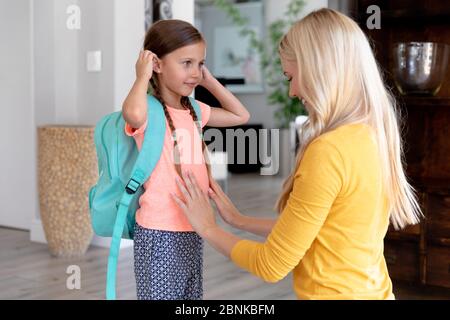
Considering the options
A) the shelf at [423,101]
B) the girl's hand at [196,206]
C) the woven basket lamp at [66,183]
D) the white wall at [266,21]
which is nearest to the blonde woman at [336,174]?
the girl's hand at [196,206]

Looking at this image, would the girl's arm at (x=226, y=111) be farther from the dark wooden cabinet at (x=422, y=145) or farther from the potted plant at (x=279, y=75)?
the potted plant at (x=279, y=75)

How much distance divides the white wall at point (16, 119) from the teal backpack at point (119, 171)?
3.08m

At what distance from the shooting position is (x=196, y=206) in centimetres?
124

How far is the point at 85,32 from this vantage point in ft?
13.1

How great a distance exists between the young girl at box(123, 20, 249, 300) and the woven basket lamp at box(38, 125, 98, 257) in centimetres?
235

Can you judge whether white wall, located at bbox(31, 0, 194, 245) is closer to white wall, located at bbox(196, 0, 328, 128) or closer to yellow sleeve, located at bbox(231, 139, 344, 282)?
yellow sleeve, located at bbox(231, 139, 344, 282)

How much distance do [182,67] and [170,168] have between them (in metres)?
0.22

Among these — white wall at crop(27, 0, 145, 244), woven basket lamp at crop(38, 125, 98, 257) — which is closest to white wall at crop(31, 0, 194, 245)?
white wall at crop(27, 0, 145, 244)

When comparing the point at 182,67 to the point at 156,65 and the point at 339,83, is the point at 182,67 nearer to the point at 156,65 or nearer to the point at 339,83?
the point at 156,65

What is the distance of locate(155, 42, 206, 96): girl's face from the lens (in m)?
1.32

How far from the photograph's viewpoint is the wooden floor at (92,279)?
2.93m

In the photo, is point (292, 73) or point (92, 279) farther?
point (92, 279)

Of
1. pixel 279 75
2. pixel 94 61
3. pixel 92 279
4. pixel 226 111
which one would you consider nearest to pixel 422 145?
pixel 92 279
